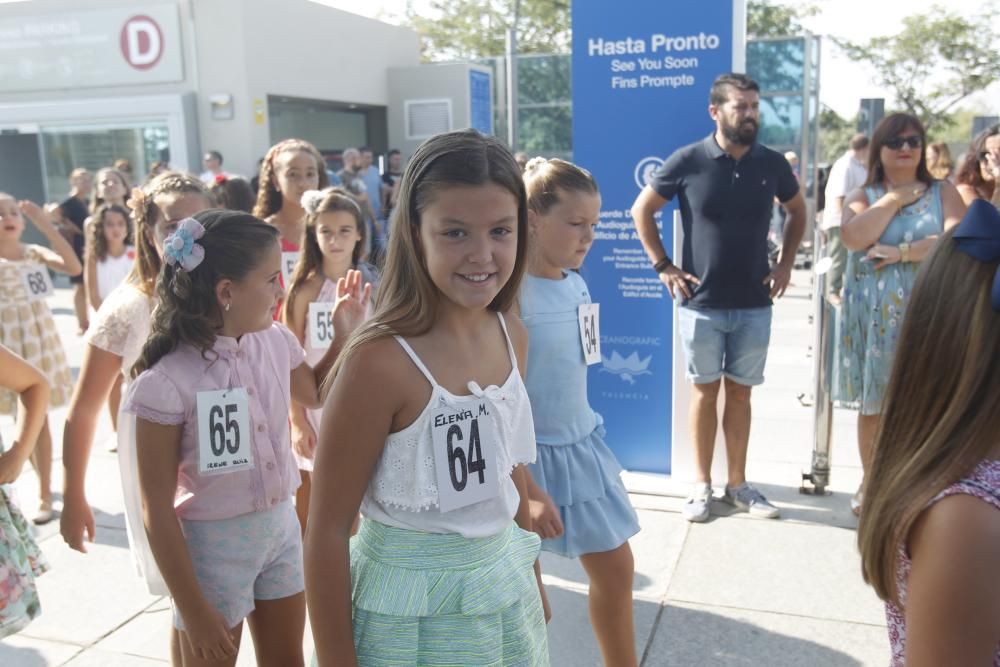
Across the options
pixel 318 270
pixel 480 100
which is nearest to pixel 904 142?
pixel 318 270

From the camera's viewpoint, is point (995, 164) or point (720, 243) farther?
point (995, 164)

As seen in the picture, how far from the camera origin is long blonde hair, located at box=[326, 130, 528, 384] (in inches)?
63.5

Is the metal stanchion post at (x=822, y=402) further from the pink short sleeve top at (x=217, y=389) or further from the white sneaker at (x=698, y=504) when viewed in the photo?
the pink short sleeve top at (x=217, y=389)

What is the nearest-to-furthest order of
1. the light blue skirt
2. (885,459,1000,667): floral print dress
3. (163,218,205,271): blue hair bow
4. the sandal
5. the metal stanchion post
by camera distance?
(885,459,1000,667): floral print dress, (163,218,205,271): blue hair bow, the light blue skirt, the sandal, the metal stanchion post

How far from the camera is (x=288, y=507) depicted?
2312 mm

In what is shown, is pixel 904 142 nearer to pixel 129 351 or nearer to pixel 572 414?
pixel 572 414

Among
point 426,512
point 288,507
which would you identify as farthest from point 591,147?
point 426,512

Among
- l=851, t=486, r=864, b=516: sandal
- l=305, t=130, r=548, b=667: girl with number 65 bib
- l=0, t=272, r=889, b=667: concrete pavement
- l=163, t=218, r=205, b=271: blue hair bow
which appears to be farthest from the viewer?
l=851, t=486, r=864, b=516: sandal

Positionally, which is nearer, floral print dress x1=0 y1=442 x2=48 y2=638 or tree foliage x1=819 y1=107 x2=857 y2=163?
floral print dress x1=0 y1=442 x2=48 y2=638

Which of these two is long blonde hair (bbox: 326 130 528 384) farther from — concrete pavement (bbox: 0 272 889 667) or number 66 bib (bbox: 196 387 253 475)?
concrete pavement (bbox: 0 272 889 667)

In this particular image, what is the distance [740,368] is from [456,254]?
295 cm

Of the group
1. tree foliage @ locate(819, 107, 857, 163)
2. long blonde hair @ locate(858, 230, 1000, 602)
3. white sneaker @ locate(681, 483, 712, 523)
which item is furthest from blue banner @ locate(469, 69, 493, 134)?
tree foliage @ locate(819, 107, 857, 163)

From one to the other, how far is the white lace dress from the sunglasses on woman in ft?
10.9

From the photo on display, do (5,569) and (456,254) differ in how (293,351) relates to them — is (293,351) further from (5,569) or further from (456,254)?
(456,254)
